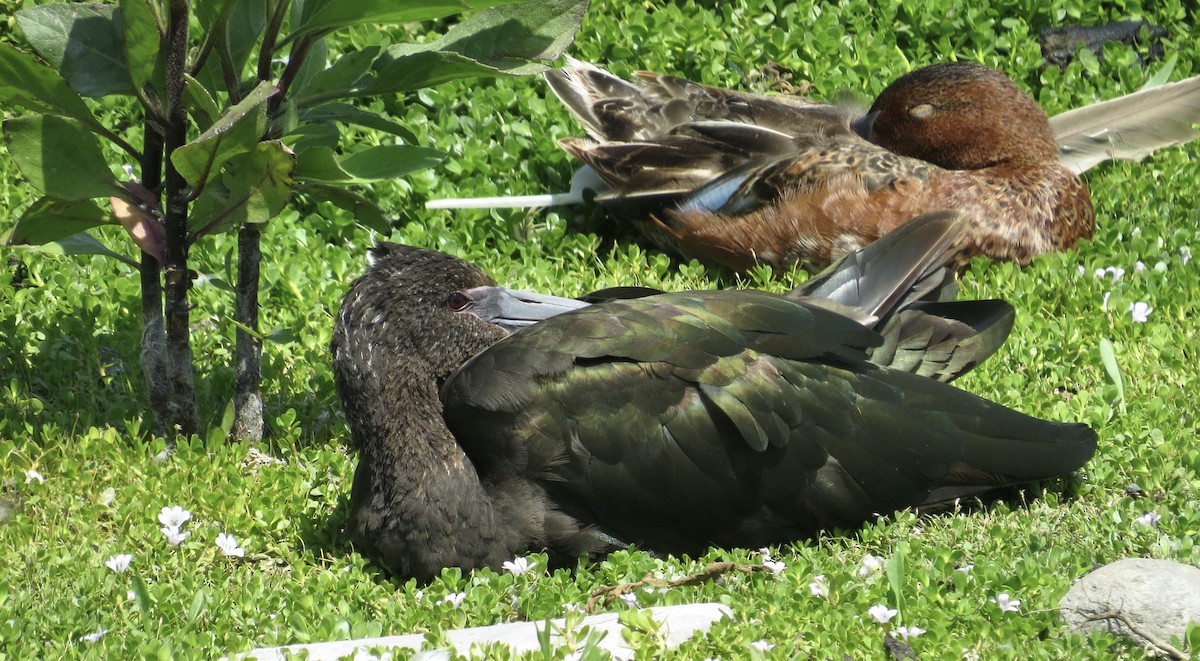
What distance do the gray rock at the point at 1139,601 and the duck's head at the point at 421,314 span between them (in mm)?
2076

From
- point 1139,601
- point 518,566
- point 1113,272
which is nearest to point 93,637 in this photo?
point 518,566

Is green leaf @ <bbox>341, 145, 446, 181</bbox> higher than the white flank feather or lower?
higher

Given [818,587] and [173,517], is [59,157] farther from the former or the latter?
[818,587]

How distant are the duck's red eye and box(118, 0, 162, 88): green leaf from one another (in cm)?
121

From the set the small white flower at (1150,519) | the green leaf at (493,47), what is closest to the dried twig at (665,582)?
the small white flower at (1150,519)

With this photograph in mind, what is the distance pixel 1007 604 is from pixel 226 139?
2.62m

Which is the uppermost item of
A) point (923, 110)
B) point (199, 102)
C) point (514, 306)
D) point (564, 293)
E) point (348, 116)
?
point (199, 102)

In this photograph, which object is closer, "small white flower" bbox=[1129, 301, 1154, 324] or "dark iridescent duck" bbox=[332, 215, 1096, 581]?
"dark iridescent duck" bbox=[332, 215, 1096, 581]

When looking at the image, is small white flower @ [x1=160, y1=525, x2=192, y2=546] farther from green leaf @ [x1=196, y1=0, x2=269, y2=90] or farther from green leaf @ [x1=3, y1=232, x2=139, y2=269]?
green leaf @ [x1=196, y1=0, x2=269, y2=90]

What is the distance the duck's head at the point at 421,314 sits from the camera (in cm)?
436

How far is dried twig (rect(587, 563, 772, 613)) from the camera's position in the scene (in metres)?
3.78

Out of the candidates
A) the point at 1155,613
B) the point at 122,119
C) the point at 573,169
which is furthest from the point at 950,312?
the point at 122,119

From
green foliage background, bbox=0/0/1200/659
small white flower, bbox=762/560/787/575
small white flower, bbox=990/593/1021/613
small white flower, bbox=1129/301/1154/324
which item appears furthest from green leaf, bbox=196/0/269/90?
small white flower, bbox=1129/301/1154/324

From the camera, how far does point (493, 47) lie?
4480 millimetres
